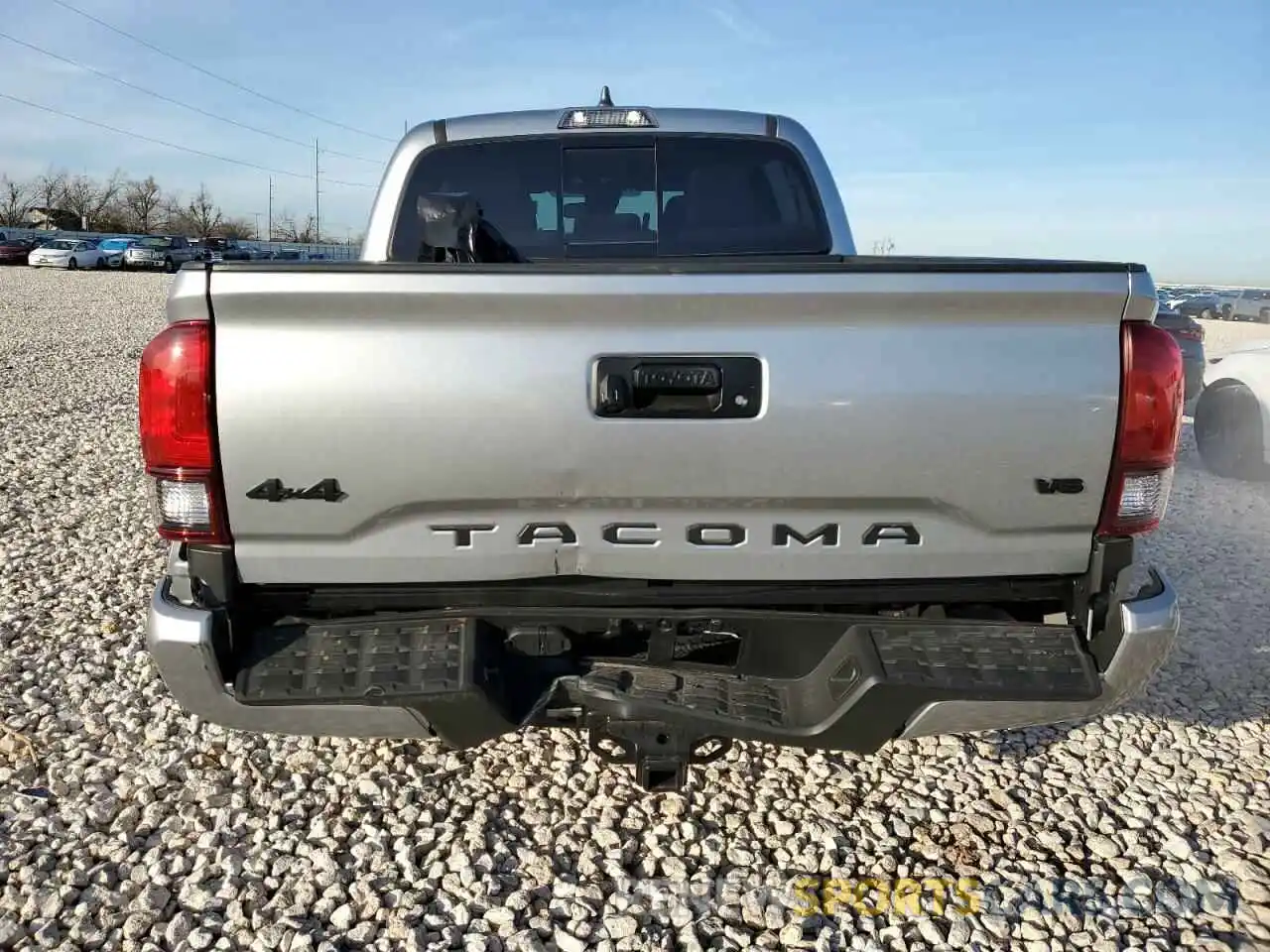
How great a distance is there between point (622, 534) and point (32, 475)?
21.2ft

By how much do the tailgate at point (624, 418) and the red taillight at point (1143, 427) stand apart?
Answer: 0.15 feet

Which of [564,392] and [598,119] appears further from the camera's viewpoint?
[598,119]

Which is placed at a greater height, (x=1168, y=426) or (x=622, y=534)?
(x=1168, y=426)

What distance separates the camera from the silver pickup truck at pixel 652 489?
82.0 inches

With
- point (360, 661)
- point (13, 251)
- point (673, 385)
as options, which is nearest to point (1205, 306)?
point (673, 385)

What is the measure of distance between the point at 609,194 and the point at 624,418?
6.58 feet

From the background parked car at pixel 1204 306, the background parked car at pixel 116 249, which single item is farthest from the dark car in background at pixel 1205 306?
the background parked car at pixel 116 249

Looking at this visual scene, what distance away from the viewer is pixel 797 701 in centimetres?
238

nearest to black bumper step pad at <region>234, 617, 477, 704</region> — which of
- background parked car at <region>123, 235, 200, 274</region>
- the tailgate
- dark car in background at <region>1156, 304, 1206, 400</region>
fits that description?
the tailgate

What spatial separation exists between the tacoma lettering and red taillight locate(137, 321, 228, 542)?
54 centimetres

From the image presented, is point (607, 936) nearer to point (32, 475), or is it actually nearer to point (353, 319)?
point (353, 319)

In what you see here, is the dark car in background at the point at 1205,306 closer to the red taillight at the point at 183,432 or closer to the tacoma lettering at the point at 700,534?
the tacoma lettering at the point at 700,534

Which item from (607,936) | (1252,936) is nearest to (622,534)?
(607,936)

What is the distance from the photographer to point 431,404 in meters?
2.10
